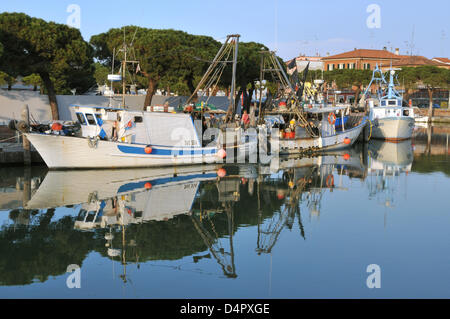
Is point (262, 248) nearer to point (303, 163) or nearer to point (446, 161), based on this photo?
point (303, 163)

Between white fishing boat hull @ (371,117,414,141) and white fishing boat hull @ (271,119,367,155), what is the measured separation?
5179 mm

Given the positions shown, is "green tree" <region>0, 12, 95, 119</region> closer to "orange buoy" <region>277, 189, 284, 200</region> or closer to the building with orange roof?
"orange buoy" <region>277, 189, 284, 200</region>

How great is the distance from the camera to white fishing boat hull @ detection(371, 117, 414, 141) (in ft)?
119

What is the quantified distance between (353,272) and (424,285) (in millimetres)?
1388

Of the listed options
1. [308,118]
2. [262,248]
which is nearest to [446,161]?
[308,118]

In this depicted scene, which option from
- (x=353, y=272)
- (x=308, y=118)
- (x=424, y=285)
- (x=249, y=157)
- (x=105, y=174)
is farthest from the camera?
(x=308, y=118)

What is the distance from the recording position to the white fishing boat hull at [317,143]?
27609 mm

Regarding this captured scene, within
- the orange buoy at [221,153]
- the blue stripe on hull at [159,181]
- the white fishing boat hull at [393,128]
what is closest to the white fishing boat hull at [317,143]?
the orange buoy at [221,153]

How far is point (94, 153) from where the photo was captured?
20.7m

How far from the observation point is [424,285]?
9383mm

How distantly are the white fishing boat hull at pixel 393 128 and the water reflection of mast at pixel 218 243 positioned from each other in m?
24.6

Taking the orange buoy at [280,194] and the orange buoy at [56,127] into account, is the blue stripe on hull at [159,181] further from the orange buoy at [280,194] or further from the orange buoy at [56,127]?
the orange buoy at [56,127]

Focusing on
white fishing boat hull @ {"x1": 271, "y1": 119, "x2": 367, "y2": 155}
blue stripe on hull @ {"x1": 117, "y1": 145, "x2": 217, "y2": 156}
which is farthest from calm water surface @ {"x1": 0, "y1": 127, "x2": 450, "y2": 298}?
white fishing boat hull @ {"x1": 271, "y1": 119, "x2": 367, "y2": 155}
